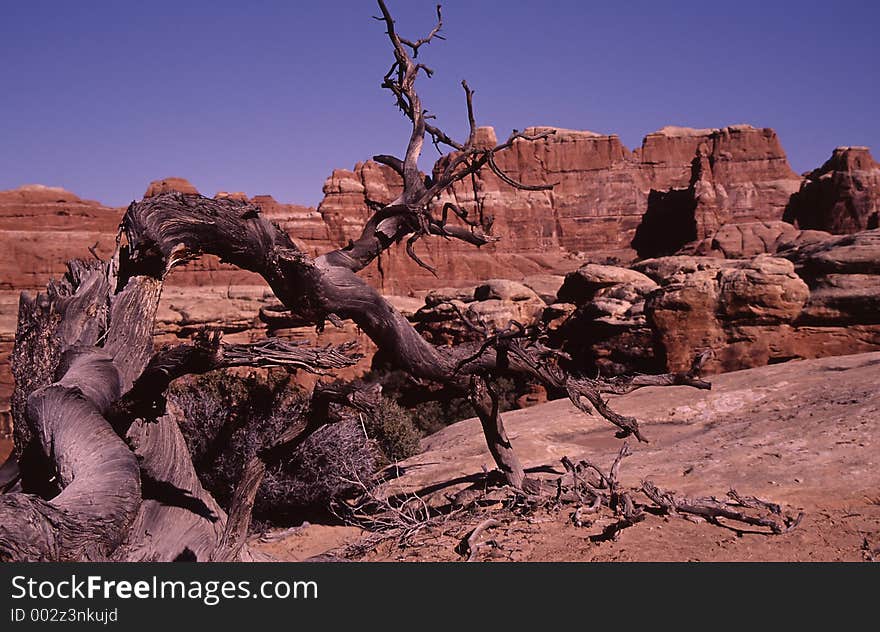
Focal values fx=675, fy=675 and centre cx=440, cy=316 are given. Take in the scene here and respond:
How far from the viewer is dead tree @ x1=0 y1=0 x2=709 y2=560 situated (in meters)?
3.18

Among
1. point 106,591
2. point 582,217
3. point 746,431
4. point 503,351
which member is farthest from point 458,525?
point 582,217

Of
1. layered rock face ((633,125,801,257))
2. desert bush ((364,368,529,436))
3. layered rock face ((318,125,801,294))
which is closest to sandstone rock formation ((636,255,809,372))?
desert bush ((364,368,529,436))

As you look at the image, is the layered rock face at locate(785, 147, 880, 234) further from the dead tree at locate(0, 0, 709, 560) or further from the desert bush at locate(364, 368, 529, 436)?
the dead tree at locate(0, 0, 709, 560)

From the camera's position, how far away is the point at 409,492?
7.25m

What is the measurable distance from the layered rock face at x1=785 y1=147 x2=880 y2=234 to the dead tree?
53356 mm

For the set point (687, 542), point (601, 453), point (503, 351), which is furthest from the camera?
point (601, 453)

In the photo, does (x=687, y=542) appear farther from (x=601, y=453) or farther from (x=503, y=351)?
(x=601, y=453)

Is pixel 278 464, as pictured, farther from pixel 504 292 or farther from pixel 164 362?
pixel 504 292

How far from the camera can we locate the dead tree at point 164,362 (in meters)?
3.18

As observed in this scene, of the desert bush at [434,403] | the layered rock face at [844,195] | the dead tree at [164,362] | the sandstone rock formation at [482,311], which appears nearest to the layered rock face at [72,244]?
the sandstone rock formation at [482,311]

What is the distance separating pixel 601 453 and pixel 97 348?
5.52 m

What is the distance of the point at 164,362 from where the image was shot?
436 centimetres

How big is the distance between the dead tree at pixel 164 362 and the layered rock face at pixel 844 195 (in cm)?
5336

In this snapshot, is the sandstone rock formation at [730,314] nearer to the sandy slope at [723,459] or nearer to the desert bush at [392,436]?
the sandy slope at [723,459]
